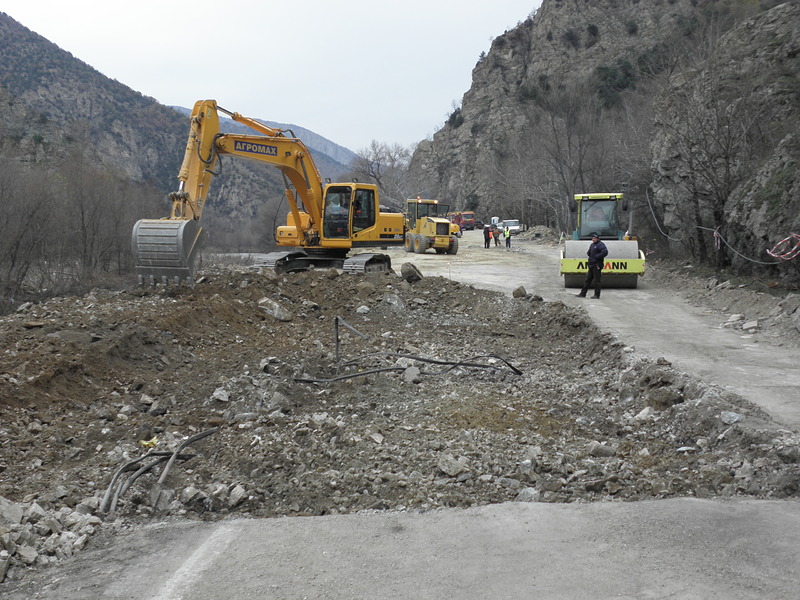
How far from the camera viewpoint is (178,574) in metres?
4.06

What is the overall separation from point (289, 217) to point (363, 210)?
101 inches

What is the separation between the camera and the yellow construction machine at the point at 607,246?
17359mm

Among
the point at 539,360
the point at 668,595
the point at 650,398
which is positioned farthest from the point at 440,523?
the point at 539,360

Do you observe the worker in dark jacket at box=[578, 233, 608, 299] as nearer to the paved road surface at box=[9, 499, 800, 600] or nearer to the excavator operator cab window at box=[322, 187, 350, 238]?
the excavator operator cab window at box=[322, 187, 350, 238]

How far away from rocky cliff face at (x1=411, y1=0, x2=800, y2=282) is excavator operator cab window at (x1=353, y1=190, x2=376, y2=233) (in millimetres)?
8944

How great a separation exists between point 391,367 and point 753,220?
37.2 feet

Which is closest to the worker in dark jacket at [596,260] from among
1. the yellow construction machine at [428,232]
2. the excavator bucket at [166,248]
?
the excavator bucket at [166,248]

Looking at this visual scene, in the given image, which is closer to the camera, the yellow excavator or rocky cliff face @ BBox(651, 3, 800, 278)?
the yellow excavator

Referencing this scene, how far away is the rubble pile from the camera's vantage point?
5184 mm

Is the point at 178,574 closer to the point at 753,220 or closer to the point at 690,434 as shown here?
the point at 690,434

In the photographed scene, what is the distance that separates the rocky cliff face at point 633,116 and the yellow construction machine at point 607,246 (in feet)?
8.38

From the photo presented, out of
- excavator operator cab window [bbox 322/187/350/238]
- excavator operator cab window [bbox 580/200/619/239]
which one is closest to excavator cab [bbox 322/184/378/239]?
excavator operator cab window [bbox 322/187/350/238]

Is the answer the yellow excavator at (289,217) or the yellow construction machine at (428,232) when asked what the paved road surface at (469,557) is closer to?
the yellow excavator at (289,217)

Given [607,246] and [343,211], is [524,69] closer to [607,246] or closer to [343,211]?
[607,246]
